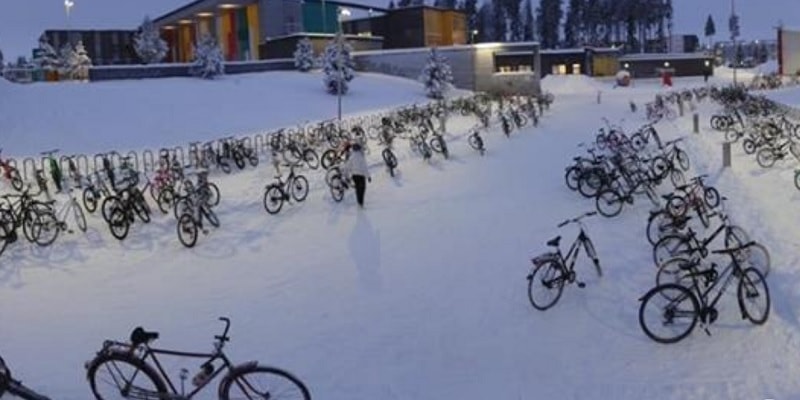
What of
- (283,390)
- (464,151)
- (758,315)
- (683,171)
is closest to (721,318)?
(758,315)

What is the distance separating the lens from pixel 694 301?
8570 millimetres

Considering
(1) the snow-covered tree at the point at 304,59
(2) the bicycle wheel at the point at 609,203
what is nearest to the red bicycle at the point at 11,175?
(2) the bicycle wheel at the point at 609,203

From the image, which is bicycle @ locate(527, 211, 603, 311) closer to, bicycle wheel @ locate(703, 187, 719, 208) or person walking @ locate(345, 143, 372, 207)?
bicycle wheel @ locate(703, 187, 719, 208)

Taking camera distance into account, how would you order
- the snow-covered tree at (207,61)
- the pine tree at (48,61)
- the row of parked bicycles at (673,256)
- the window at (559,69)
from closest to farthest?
the row of parked bicycles at (673,256)
the snow-covered tree at (207,61)
the pine tree at (48,61)
the window at (559,69)

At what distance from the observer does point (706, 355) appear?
26.8ft

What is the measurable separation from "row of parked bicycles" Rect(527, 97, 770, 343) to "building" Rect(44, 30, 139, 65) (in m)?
67.1

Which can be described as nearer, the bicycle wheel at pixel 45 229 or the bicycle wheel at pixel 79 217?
the bicycle wheel at pixel 45 229

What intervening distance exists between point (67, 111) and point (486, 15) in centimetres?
9518

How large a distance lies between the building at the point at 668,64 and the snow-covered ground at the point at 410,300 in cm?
6579

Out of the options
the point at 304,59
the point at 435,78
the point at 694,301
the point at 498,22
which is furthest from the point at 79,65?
the point at 498,22

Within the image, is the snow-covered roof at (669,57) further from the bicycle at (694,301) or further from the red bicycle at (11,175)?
the bicycle at (694,301)

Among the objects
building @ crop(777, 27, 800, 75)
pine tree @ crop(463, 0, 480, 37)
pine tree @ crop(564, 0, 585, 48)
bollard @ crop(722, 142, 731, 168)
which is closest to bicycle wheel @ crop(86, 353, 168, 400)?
bollard @ crop(722, 142, 731, 168)

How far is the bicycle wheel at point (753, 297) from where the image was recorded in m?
8.88

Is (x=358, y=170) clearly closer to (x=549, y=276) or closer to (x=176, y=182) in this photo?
(x=176, y=182)
